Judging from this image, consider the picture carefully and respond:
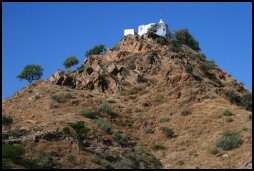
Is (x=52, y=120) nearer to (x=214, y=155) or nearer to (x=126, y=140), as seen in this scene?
(x=126, y=140)

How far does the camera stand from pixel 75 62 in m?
53.7

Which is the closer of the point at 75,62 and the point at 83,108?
the point at 83,108

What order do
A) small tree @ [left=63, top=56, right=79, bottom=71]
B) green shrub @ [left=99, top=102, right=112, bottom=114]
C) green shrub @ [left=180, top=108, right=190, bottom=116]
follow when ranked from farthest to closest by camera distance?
1. small tree @ [left=63, top=56, right=79, bottom=71]
2. green shrub @ [left=99, top=102, right=112, bottom=114]
3. green shrub @ [left=180, top=108, right=190, bottom=116]

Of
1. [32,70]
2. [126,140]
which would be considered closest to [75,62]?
[32,70]

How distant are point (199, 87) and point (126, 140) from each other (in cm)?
968

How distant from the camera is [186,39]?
2349 inches

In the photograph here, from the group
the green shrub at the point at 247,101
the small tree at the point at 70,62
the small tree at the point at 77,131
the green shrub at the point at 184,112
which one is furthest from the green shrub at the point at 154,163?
the small tree at the point at 70,62

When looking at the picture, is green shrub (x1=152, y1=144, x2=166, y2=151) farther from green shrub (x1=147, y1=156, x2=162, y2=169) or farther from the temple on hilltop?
the temple on hilltop

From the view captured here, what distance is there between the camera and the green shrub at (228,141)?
3291cm

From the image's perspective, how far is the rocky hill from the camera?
3164cm

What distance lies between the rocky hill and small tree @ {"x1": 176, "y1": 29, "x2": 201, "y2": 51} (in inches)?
241

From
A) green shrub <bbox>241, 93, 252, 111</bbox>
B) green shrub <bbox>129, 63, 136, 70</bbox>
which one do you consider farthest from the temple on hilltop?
green shrub <bbox>241, 93, 252, 111</bbox>

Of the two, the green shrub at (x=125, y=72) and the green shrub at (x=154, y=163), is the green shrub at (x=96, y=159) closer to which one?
the green shrub at (x=154, y=163)

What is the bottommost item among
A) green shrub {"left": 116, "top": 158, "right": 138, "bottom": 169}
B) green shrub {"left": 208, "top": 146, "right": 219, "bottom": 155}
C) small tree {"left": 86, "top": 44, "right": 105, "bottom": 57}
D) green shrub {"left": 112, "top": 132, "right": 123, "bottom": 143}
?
green shrub {"left": 116, "top": 158, "right": 138, "bottom": 169}
